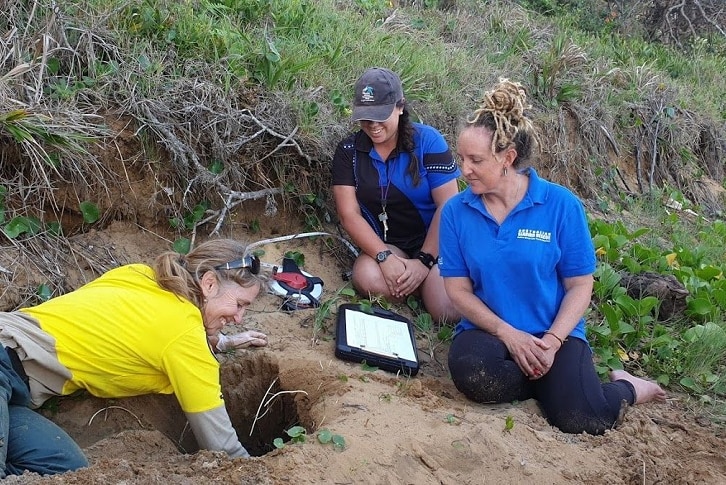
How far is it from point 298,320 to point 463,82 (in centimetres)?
299

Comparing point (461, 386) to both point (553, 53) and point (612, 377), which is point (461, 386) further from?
point (553, 53)

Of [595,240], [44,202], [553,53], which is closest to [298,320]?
[44,202]

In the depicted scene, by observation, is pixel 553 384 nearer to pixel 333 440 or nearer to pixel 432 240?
pixel 333 440

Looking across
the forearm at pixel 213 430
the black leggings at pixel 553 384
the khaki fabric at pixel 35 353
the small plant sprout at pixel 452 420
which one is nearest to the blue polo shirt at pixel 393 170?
the black leggings at pixel 553 384

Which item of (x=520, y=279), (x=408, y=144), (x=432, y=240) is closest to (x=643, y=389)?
(x=520, y=279)

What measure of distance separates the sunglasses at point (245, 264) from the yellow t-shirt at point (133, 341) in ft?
0.70

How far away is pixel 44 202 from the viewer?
405 centimetres

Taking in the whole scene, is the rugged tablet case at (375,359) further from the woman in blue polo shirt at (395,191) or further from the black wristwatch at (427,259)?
the black wristwatch at (427,259)

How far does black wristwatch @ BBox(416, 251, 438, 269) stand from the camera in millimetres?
4543

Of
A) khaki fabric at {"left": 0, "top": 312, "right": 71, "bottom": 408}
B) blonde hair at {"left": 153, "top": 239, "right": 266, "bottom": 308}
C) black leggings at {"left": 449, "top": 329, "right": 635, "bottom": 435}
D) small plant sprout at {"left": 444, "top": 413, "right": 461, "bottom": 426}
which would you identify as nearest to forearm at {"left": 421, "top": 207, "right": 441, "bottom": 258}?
black leggings at {"left": 449, "top": 329, "right": 635, "bottom": 435}

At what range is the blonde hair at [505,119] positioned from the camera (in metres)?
3.48

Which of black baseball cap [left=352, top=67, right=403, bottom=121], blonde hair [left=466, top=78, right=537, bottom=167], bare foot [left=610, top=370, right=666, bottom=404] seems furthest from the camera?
black baseball cap [left=352, top=67, right=403, bottom=121]

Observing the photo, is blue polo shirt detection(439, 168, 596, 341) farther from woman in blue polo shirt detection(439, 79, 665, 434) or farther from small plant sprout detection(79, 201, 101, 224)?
small plant sprout detection(79, 201, 101, 224)

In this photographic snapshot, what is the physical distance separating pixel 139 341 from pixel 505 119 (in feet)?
5.89
